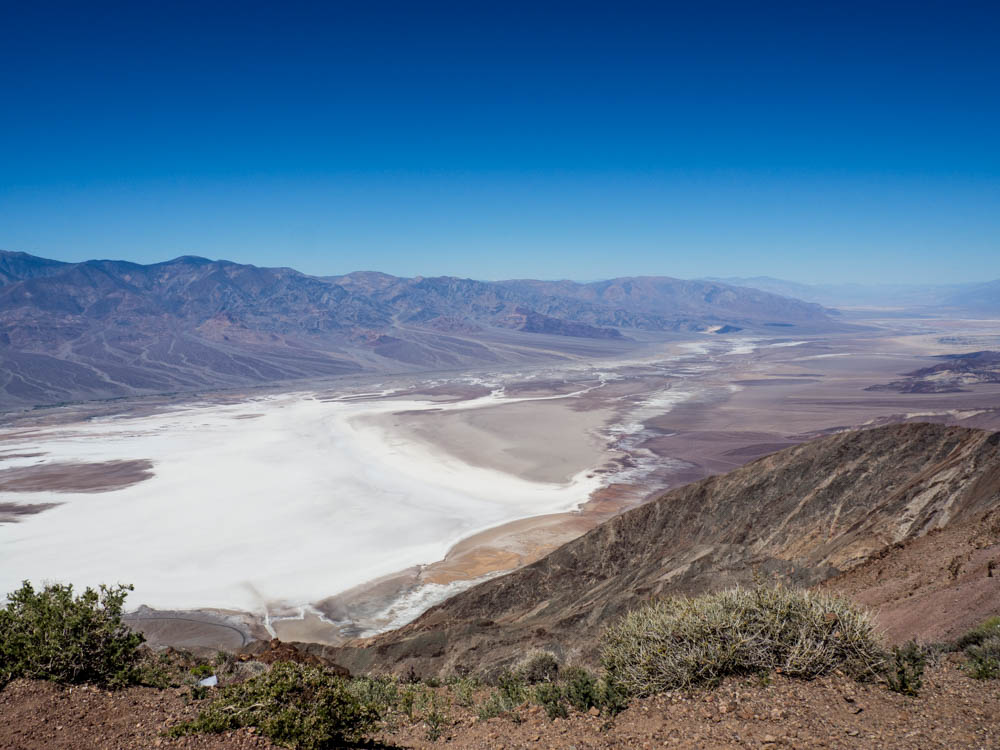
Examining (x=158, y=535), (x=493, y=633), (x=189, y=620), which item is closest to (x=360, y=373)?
(x=158, y=535)

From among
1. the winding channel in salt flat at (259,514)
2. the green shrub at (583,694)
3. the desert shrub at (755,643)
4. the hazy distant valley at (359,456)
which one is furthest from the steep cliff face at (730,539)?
the winding channel in salt flat at (259,514)

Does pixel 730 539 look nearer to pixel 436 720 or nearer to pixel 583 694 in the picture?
pixel 583 694

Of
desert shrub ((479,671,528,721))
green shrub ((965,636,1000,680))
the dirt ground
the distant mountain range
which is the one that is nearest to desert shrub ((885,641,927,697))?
the dirt ground

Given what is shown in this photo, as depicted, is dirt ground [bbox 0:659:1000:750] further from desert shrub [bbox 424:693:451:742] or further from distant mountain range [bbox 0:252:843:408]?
distant mountain range [bbox 0:252:843:408]

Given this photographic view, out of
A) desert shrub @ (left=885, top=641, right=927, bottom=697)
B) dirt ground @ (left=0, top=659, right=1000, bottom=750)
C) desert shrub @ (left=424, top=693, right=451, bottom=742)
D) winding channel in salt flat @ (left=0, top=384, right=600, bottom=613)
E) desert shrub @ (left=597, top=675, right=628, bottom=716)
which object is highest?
desert shrub @ (left=885, top=641, right=927, bottom=697)

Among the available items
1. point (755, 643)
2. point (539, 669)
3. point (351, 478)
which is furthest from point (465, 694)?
point (351, 478)

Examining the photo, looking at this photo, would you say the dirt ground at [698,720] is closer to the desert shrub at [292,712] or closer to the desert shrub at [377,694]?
the desert shrub at [292,712]
